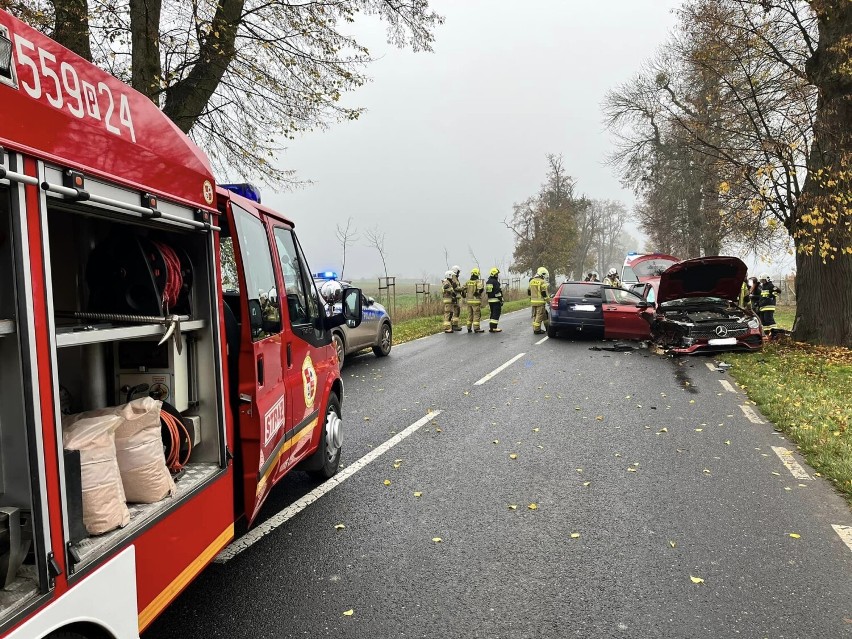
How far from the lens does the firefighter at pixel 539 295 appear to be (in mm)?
15875

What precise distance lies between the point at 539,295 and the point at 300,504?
12.7m

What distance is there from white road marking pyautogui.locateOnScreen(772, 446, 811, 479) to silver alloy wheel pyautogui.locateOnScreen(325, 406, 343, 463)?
3.89 m

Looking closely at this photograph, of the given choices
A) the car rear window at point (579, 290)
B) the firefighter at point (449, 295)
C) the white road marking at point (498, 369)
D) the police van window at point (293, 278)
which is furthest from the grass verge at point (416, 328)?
the police van window at point (293, 278)

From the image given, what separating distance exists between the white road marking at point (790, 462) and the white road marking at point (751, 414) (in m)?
1.04

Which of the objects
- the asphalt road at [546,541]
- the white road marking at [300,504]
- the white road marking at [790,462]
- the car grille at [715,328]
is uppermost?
the car grille at [715,328]

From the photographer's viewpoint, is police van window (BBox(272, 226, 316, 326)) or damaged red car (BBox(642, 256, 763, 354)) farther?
damaged red car (BBox(642, 256, 763, 354))

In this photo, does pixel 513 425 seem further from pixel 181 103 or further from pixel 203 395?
pixel 181 103

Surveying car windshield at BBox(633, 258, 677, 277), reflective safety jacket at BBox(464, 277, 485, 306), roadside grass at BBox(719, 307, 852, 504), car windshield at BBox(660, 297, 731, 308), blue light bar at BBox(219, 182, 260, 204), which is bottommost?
roadside grass at BBox(719, 307, 852, 504)

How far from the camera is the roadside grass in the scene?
203 inches

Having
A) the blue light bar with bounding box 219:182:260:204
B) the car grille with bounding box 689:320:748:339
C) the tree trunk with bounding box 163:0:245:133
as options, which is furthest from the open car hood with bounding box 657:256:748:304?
the tree trunk with bounding box 163:0:245:133

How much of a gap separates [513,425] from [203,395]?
4.26 m

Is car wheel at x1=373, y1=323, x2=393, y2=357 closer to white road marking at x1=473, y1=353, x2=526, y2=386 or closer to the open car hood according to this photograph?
white road marking at x1=473, y1=353, x2=526, y2=386

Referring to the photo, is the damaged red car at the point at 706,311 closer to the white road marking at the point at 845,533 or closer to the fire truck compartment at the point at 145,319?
the white road marking at the point at 845,533

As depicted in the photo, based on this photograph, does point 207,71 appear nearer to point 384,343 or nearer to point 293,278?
point 384,343
